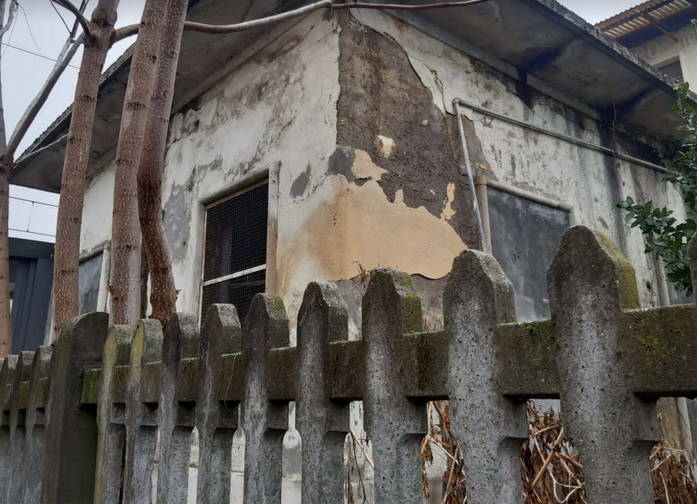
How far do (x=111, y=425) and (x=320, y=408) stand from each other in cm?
101

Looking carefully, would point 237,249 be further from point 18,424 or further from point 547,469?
point 547,469

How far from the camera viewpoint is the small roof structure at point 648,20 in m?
9.89

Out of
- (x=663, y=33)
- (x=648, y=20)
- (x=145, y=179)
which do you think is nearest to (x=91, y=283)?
(x=145, y=179)

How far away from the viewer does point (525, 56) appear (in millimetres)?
4820

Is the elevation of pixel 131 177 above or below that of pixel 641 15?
below

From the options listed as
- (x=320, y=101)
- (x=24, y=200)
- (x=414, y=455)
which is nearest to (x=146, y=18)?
(x=320, y=101)

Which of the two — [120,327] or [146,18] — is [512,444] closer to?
[120,327]

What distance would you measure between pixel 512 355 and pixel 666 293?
16.7ft

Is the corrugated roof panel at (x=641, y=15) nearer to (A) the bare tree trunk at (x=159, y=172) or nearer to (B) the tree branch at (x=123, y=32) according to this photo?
(B) the tree branch at (x=123, y=32)

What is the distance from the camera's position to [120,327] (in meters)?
2.08

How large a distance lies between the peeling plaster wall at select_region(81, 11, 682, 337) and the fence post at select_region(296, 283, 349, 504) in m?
2.15

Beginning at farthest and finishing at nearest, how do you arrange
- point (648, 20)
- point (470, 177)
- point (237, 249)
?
1. point (648, 20)
2. point (237, 249)
3. point (470, 177)

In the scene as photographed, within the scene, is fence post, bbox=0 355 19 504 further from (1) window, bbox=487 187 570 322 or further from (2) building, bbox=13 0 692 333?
(1) window, bbox=487 187 570 322

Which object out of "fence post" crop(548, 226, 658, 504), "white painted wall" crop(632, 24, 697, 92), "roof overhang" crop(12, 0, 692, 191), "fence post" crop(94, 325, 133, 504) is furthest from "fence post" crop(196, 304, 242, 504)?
"white painted wall" crop(632, 24, 697, 92)
